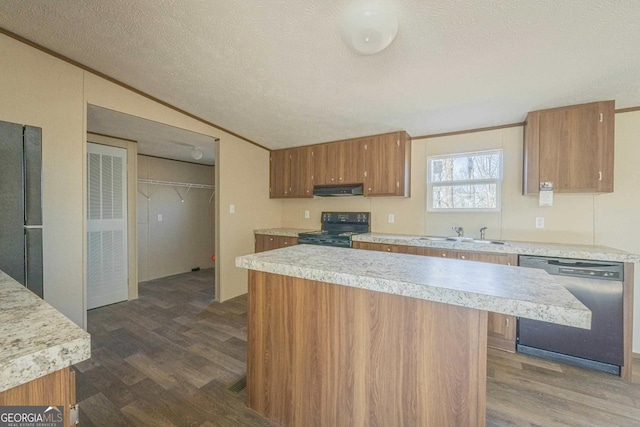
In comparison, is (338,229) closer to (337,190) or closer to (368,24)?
(337,190)

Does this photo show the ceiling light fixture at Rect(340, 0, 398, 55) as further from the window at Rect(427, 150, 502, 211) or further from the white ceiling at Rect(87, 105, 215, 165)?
the white ceiling at Rect(87, 105, 215, 165)

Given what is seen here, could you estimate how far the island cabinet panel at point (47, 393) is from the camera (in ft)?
1.87

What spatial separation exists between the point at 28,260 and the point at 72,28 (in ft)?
5.47

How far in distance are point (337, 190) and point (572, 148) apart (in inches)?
98.2

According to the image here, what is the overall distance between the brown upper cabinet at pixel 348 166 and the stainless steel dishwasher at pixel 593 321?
1710mm

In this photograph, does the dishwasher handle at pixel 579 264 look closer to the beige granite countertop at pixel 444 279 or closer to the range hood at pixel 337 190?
the beige granite countertop at pixel 444 279

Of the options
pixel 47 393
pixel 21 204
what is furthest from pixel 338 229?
pixel 47 393

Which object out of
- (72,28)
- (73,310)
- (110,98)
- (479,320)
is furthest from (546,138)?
(73,310)

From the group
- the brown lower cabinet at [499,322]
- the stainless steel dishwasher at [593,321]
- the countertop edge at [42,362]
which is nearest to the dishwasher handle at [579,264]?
the stainless steel dishwasher at [593,321]

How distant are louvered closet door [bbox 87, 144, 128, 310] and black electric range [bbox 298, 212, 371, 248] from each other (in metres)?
2.48

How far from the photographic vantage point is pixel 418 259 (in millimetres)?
1616

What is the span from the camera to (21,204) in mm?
1604

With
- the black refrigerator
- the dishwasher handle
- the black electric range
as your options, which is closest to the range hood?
the black electric range

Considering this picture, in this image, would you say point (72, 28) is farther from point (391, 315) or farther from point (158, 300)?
point (158, 300)
